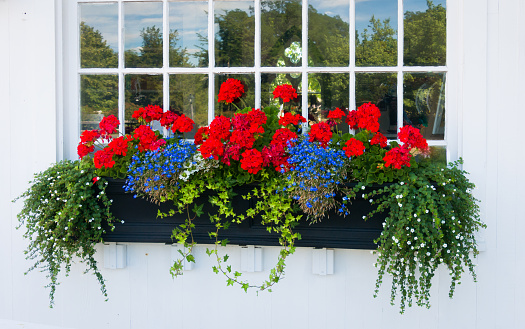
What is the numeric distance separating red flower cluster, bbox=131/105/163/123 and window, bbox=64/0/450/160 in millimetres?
138

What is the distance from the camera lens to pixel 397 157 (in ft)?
9.01

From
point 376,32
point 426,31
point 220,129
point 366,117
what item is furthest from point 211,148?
point 426,31

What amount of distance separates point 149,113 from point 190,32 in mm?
546

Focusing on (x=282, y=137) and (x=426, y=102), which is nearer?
(x=282, y=137)

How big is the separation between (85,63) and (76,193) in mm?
841

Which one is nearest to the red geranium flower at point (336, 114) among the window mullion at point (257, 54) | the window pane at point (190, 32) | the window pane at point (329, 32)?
the window pane at point (329, 32)

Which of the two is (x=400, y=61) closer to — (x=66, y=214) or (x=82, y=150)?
(x=82, y=150)

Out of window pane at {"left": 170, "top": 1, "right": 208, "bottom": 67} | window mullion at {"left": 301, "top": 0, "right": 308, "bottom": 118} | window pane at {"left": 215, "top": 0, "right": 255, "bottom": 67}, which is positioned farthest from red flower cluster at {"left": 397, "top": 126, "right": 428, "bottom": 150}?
window pane at {"left": 170, "top": 1, "right": 208, "bottom": 67}

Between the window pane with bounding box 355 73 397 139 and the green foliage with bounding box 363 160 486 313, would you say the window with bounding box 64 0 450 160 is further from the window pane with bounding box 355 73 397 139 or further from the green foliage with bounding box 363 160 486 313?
the green foliage with bounding box 363 160 486 313

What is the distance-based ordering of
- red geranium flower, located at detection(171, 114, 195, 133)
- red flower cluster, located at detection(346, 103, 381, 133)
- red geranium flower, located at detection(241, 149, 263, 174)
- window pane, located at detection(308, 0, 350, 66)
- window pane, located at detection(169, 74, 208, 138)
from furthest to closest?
1. window pane, located at detection(169, 74, 208, 138)
2. window pane, located at detection(308, 0, 350, 66)
3. red geranium flower, located at detection(171, 114, 195, 133)
4. red flower cluster, located at detection(346, 103, 381, 133)
5. red geranium flower, located at detection(241, 149, 263, 174)

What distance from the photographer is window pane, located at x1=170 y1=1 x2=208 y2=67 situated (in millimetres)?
3262

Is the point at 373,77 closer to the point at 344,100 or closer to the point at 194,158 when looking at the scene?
the point at 344,100

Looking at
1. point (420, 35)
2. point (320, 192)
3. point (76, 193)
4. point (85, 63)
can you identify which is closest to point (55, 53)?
point (85, 63)

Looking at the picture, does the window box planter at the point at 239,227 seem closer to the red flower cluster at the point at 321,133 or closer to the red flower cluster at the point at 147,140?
the red flower cluster at the point at 147,140
